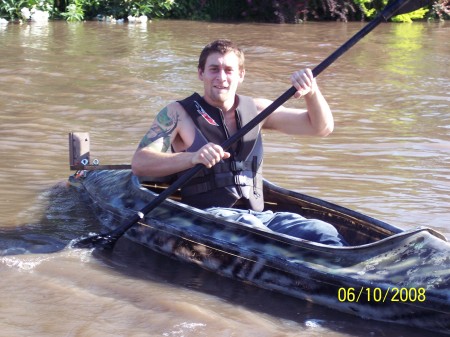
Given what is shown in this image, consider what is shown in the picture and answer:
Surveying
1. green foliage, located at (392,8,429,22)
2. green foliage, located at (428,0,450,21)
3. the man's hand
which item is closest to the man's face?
the man's hand

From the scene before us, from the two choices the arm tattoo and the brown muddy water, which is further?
the arm tattoo

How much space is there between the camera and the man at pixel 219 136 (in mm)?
5008

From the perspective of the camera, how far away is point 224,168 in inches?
200

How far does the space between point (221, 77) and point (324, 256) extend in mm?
1250

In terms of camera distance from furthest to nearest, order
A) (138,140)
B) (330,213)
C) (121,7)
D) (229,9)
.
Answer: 1. (229,9)
2. (121,7)
3. (138,140)
4. (330,213)

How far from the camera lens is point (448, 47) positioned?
14891 mm

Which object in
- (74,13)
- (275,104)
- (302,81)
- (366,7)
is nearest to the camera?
(302,81)

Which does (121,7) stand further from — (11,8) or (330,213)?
(330,213)

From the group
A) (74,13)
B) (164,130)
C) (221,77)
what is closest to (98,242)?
(164,130)

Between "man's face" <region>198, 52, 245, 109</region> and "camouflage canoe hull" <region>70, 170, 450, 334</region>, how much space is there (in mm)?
654
